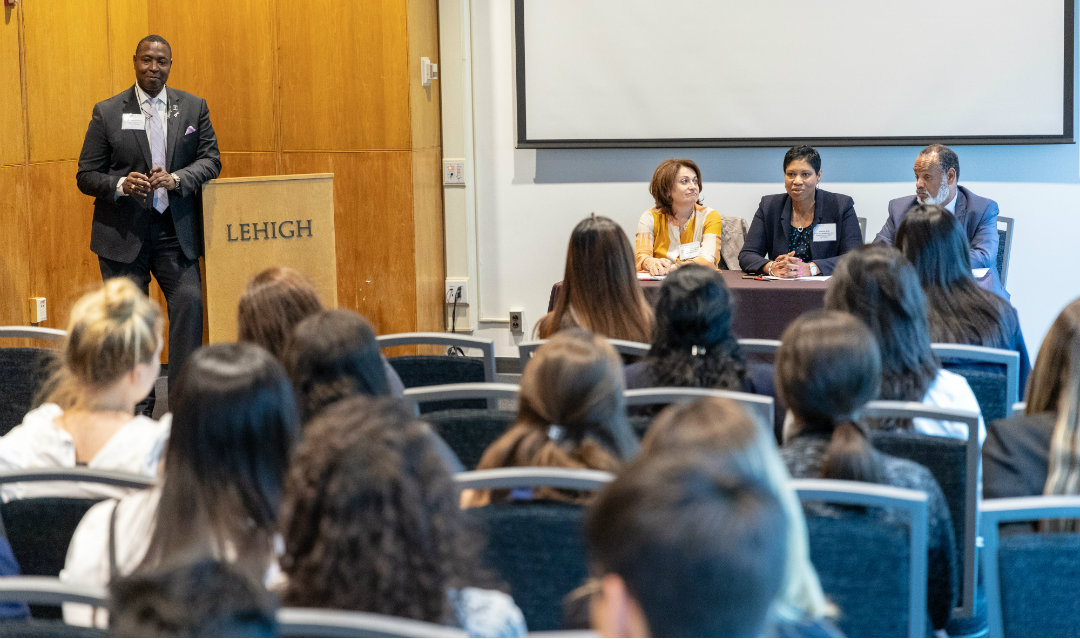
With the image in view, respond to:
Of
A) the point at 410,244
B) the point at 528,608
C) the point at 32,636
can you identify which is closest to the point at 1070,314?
the point at 528,608

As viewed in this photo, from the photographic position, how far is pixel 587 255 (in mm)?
3506

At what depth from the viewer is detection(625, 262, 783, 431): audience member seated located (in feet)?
8.97

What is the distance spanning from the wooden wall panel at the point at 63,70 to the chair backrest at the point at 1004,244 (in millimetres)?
4957

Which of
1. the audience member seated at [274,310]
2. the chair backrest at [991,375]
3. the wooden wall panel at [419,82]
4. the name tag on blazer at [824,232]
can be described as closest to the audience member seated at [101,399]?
the audience member seated at [274,310]

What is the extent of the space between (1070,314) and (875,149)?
4.42 meters

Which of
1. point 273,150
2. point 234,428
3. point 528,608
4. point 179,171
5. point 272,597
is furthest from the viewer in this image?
point 273,150

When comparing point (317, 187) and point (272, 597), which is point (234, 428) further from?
point (317, 187)

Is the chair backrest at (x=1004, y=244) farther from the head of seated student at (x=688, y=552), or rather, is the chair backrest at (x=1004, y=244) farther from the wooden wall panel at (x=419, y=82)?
the head of seated student at (x=688, y=552)

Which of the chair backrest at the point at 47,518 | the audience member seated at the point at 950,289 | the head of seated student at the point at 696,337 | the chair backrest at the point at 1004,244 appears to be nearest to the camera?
the chair backrest at the point at 47,518

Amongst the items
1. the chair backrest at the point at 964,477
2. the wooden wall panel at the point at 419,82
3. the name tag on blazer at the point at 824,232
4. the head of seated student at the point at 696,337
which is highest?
the wooden wall panel at the point at 419,82

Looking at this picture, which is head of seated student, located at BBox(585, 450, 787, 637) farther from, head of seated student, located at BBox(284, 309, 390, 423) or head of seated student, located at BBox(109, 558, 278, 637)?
head of seated student, located at BBox(284, 309, 390, 423)

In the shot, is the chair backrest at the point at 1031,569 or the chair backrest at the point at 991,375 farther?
the chair backrest at the point at 991,375

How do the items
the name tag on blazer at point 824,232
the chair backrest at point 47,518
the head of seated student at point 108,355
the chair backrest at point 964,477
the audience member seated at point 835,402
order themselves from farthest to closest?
the name tag on blazer at point 824,232
the head of seated student at point 108,355
the chair backrest at point 964,477
the audience member seated at point 835,402
the chair backrest at point 47,518

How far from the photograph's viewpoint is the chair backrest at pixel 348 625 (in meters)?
1.16
